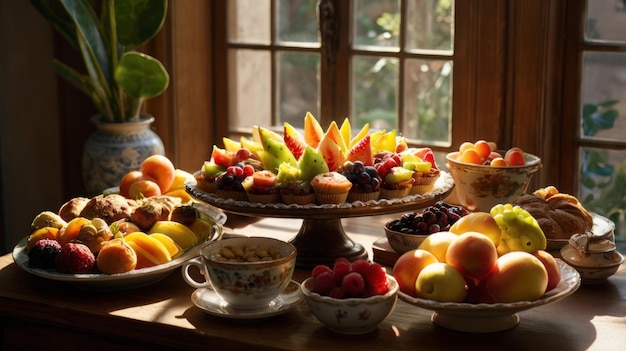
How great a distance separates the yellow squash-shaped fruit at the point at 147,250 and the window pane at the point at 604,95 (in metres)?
1.37

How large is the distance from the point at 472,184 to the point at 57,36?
5.41 ft

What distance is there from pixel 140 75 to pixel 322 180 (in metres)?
1.10

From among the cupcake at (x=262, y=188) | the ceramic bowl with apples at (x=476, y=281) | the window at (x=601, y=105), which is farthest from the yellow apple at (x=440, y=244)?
the window at (x=601, y=105)

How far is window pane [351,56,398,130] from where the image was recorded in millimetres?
2977

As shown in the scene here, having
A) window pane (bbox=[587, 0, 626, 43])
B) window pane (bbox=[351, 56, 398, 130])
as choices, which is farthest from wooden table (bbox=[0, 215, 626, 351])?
window pane (bbox=[351, 56, 398, 130])

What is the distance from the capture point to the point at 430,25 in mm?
2865

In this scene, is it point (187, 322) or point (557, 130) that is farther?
point (557, 130)

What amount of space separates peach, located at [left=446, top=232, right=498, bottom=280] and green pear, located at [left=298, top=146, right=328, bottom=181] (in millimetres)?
395

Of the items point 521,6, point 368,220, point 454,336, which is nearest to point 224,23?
point 368,220

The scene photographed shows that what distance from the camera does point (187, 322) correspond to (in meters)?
1.76

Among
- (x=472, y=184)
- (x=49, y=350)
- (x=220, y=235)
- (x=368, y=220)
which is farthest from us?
(x=368, y=220)

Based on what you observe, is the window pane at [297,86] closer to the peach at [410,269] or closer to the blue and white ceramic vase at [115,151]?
the blue and white ceramic vase at [115,151]

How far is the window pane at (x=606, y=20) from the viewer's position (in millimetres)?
2613

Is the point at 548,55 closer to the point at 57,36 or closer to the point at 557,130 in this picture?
the point at 557,130
